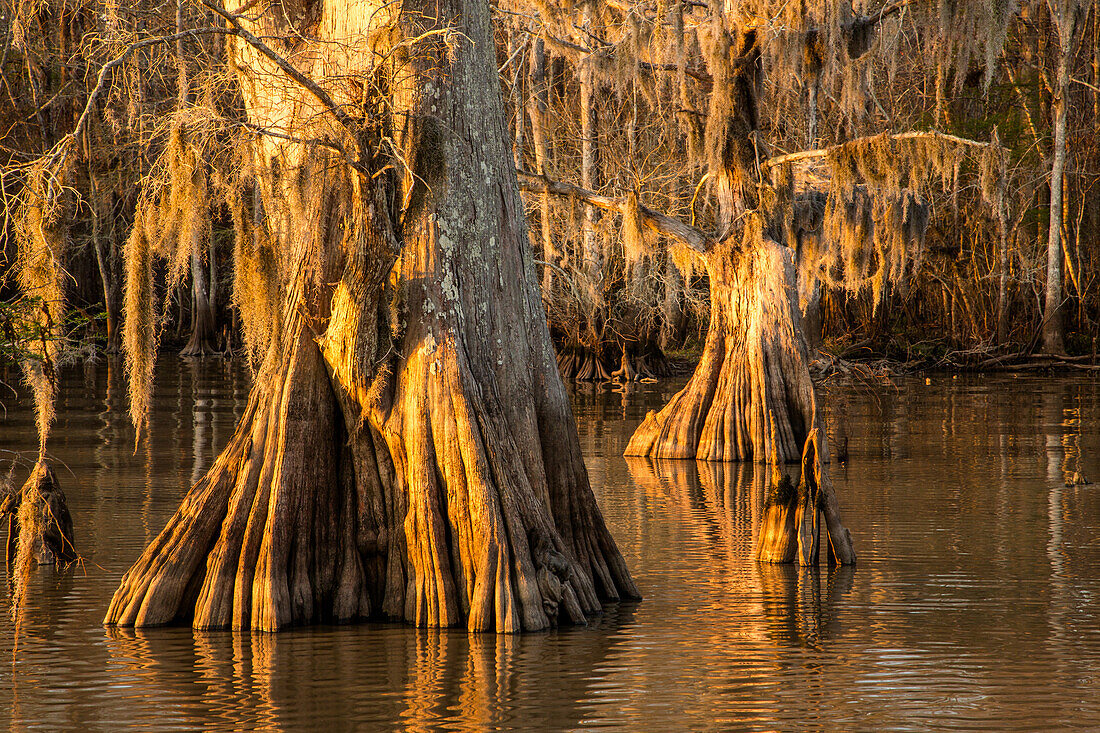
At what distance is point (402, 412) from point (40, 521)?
2582 millimetres

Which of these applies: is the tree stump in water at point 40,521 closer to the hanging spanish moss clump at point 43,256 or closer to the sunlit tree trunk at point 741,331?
the hanging spanish moss clump at point 43,256

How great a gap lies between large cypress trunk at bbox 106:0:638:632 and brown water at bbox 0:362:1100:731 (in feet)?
0.90

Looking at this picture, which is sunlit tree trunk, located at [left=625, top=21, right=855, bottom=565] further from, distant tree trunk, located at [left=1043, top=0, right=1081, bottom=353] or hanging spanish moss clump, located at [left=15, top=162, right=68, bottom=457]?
distant tree trunk, located at [left=1043, top=0, right=1081, bottom=353]

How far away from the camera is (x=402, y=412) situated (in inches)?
266

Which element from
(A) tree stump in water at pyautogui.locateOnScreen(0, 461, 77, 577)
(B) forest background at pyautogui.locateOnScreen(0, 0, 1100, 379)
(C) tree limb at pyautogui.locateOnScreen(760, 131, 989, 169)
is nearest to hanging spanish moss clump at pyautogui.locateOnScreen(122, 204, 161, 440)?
(A) tree stump in water at pyautogui.locateOnScreen(0, 461, 77, 577)

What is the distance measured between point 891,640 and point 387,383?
3.04 meters

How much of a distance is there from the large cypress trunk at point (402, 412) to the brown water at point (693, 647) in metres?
0.27

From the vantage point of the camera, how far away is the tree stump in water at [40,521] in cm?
714

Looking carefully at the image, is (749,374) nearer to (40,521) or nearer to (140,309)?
(140,309)

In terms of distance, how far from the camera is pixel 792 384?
46.8 ft

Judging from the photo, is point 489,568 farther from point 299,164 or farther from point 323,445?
point 299,164

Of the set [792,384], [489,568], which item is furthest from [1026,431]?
[489,568]

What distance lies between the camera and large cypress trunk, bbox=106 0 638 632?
6.59m

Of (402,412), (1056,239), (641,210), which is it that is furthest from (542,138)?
(1056,239)
